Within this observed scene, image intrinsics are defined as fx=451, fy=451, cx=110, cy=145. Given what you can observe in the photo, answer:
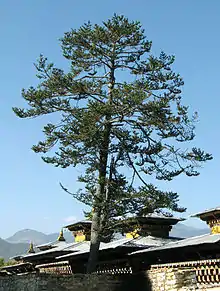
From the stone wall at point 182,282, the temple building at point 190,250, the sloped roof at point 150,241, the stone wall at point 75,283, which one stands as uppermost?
the sloped roof at point 150,241

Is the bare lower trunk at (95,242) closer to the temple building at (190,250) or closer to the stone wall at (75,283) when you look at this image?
the stone wall at (75,283)

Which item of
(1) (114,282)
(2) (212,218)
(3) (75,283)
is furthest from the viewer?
(2) (212,218)

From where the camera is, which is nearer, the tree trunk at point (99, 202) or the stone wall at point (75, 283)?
the stone wall at point (75, 283)

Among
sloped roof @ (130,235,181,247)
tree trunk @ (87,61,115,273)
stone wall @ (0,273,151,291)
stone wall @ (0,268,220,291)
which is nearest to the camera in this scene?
stone wall @ (0,268,220,291)

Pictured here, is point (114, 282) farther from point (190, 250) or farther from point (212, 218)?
point (212, 218)

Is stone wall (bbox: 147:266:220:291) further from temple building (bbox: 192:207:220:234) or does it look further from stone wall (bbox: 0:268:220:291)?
temple building (bbox: 192:207:220:234)

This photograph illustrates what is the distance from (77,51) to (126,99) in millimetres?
3619

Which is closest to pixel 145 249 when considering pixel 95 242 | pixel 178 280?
pixel 95 242

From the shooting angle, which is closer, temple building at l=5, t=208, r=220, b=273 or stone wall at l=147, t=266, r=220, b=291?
stone wall at l=147, t=266, r=220, b=291

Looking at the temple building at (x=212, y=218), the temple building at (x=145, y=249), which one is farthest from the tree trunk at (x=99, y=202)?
the temple building at (x=212, y=218)

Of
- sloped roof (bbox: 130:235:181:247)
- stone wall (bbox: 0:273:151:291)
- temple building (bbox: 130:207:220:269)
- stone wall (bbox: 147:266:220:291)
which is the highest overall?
sloped roof (bbox: 130:235:181:247)

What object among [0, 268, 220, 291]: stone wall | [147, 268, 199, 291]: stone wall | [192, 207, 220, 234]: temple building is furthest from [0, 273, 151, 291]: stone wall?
[192, 207, 220, 234]: temple building

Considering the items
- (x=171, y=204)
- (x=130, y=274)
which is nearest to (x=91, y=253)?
(x=130, y=274)

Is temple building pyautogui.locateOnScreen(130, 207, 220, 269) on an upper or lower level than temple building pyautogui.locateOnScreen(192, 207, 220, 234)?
lower
